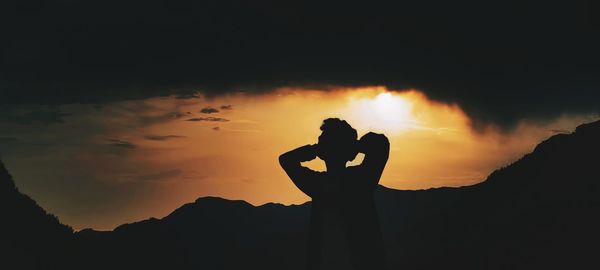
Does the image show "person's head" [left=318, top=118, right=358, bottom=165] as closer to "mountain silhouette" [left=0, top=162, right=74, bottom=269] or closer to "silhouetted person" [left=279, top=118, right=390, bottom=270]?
"silhouetted person" [left=279, top=118, right=390, bottom=270]

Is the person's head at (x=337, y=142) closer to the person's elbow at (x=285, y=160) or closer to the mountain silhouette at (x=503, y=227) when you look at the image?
the person's elbow at (x=285, y=160)

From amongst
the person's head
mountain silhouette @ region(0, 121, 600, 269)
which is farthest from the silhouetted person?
mountain silhouette @ region(0, 121, 600, 269)

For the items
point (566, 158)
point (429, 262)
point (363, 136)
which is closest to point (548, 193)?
point (566, 158)

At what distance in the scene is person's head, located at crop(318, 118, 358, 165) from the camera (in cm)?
1235

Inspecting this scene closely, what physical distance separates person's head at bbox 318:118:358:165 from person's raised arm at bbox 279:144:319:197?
0.25 metres

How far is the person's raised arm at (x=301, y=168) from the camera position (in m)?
12.4

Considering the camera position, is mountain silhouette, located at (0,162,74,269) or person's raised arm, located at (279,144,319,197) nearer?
person's raised arm, located at (279,144,319,197)

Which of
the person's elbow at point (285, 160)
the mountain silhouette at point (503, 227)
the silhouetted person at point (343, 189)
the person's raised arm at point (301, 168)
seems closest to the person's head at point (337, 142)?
the silhouetted person at point (343, 189)

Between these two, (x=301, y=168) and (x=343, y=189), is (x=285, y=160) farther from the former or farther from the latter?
(x=343, y=189)

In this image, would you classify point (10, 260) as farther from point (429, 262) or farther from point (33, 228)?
point (429, 262)

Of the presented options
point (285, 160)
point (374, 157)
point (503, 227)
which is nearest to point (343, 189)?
point (374, 157)

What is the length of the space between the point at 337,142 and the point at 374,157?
0.75 metres

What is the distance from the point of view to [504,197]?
130625mm

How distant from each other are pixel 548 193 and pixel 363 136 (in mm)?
109753
